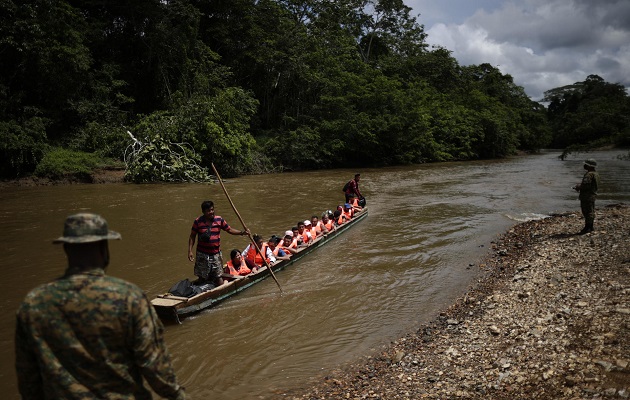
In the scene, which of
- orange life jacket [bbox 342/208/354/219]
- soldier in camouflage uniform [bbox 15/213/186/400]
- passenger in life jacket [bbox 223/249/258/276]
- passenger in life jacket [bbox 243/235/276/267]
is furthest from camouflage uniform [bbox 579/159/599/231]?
soldier in camouflage uniform [bbox 15/213/186/400]

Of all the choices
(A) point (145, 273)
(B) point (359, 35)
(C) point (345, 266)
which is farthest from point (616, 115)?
(A) point (145, 273)

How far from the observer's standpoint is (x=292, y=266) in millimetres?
10469

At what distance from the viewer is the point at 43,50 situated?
2217 cm

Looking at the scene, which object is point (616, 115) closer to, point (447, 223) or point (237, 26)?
point (237, 26)

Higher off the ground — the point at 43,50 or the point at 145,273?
the point at 43,50

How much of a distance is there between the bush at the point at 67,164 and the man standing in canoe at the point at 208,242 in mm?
18525

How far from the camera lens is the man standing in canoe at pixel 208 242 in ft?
24.8

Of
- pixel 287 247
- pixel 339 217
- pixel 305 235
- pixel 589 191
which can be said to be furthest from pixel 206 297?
pixel 589 191

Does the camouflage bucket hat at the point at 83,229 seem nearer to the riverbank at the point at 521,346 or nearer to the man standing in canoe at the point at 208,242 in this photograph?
the riverbank at the point at 521,346

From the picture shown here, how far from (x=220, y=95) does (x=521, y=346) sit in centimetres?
2390

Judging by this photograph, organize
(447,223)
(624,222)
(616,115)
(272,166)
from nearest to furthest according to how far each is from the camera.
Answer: (624,222) < (447,223) < (272,166) < (616,115)

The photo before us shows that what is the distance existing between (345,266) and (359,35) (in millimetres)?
44483

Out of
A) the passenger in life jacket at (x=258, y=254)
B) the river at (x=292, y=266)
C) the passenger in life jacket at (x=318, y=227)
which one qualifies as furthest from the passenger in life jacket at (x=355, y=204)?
the passenger in life jacket at (x=258, y=254)

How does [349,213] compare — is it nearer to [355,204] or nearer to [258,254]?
[355,204]
